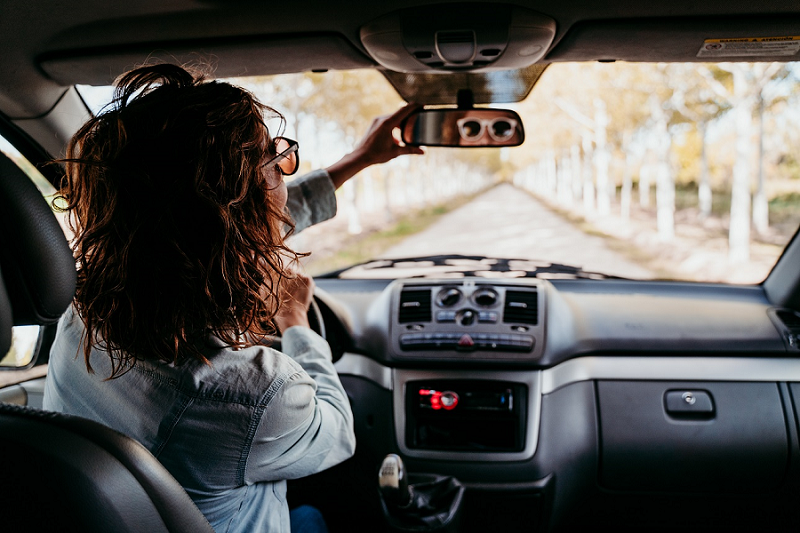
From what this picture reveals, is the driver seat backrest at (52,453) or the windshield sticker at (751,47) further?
the windshield sticker at (751,47)

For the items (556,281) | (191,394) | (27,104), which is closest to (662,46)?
(556,281)

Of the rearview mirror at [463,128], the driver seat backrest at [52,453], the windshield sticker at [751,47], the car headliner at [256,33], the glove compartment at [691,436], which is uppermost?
the car headliner at [256,33]

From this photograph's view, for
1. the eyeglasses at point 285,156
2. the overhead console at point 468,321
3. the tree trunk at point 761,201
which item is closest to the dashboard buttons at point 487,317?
the overhead console at point 468,321

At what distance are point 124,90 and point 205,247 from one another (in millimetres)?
468

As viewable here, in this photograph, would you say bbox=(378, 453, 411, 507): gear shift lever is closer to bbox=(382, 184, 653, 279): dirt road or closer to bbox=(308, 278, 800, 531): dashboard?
bbox=(308, 278, 800, 531): dashboard

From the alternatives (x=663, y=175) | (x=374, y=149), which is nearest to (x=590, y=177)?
(x=663, y=175)

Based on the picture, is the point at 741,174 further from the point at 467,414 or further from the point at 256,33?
the point at 256,33

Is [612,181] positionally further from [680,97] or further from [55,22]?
[55,22]

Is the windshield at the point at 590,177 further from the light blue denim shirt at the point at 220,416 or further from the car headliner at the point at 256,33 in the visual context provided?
the light blue denim shirt at the point at 220,416

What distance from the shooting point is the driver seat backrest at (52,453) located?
3.69 ft

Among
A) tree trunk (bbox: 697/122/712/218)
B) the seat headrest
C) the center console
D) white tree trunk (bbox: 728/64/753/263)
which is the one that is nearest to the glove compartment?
the center console

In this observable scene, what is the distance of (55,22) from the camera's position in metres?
2.28

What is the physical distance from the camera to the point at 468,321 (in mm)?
3344

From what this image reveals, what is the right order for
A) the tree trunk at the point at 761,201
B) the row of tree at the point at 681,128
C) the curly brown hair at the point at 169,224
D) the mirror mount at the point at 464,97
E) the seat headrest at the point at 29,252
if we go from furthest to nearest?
1. the tree trunk at the point at 761,201
2. the row of tree at the point at 681,128
3. the mirror mount at the point at 464,97
4. the curly brown hair at the point at 169,224
5. the seat headrest at the point at 29,252
